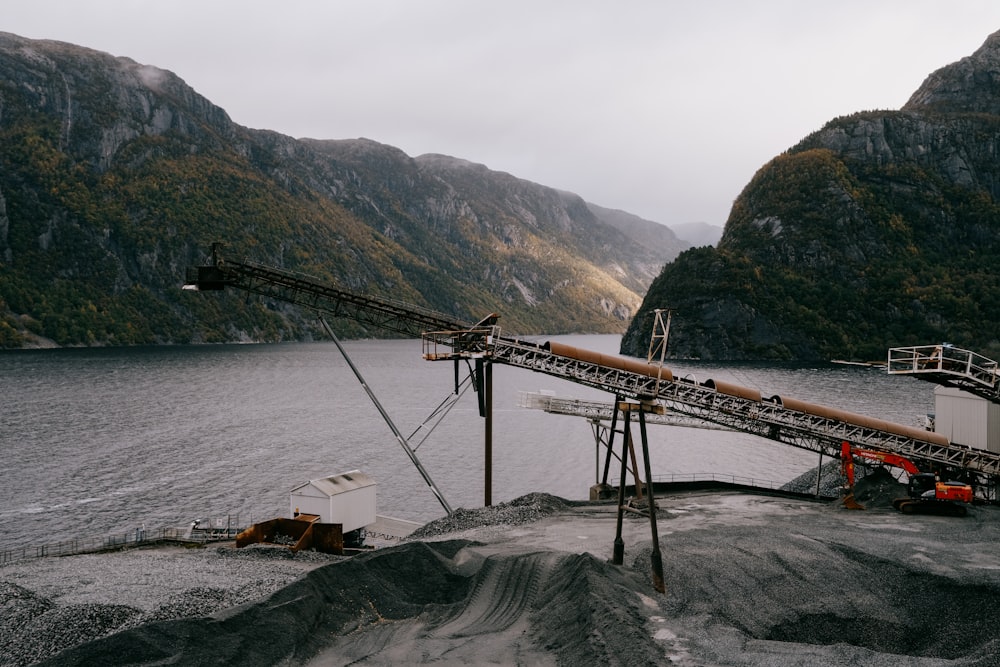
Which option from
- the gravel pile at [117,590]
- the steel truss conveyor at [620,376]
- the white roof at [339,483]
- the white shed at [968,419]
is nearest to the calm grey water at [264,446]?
the white roof at [339,483]

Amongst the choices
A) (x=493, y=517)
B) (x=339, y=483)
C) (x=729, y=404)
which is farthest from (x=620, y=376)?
(x=339, y=483)

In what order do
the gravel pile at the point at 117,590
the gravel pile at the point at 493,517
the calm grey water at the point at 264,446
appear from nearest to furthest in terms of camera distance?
1. the gravel pile at the point at 117,590
2. the gravel pile at the point at 493,517
3. the calm grey water at the point at 264,446

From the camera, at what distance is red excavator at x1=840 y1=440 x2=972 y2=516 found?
35.1 meters

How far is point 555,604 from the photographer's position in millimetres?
22125

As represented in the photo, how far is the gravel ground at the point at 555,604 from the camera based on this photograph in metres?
19.2

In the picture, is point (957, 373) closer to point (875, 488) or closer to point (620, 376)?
point (875, 488)

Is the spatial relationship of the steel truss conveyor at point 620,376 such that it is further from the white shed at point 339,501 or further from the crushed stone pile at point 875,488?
the white shed at point 339,501

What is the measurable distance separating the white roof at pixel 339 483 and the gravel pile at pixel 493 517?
6.82 meters

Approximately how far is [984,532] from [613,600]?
21.0 meters

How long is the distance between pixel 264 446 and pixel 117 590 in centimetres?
6014

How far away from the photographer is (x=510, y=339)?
3731 centimetres

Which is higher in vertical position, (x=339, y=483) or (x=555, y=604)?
(x=555, y=604)

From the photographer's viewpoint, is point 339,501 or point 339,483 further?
point 339,483

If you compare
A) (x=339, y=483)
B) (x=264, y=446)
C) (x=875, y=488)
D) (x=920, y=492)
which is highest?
(x=920, y=492)
